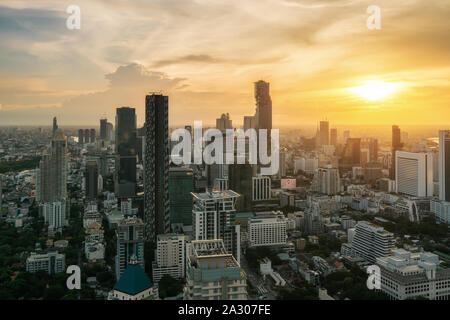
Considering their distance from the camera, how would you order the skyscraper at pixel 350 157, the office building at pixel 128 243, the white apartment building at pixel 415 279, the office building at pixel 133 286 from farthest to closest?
the skyscraper at pixel 350 157 < the office building at pixel 128 243 < the white apartment building at pixel 415 279 < the office building at pixel 133 286

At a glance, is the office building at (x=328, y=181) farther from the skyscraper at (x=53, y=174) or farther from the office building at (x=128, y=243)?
the skyscraper at (x=53, y=174)

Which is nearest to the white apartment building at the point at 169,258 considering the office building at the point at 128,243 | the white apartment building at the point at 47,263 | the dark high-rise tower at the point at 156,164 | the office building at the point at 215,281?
the office building at the point at 128,243

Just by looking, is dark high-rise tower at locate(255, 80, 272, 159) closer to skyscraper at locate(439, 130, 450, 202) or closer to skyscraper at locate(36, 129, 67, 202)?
skyscraper at locate(439, 130, 450, 202)

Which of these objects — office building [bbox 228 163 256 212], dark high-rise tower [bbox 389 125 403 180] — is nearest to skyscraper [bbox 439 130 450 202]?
dark high-rise tower [bbox 389 125 403 180]

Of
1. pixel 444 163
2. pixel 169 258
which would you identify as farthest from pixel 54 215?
pixel 444 163
